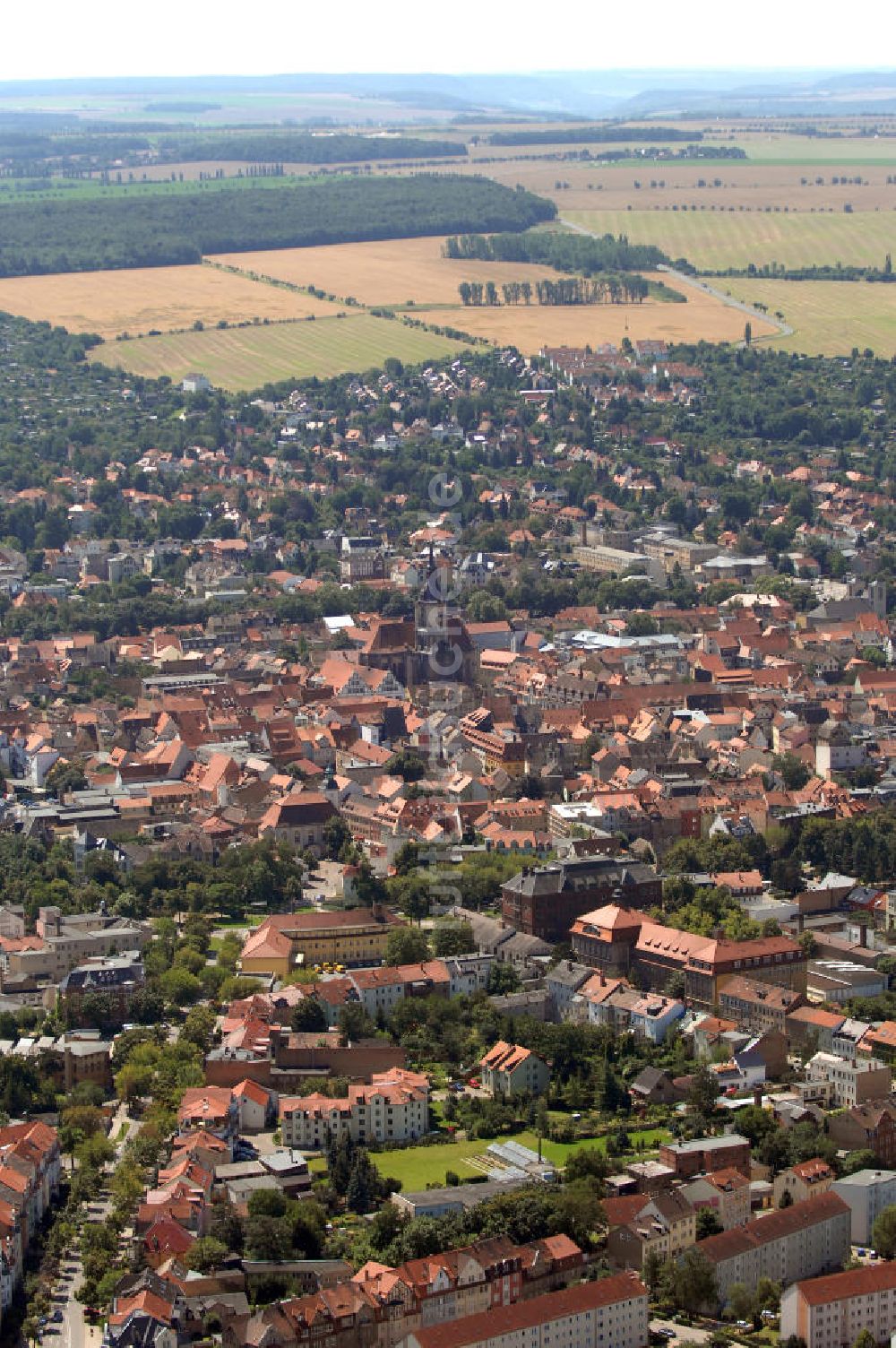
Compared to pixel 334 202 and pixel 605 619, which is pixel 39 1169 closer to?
pixel 605 619

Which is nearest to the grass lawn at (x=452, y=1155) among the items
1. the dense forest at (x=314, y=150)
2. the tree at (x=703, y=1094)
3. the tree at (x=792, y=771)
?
the tree at (x=703, y=1094)

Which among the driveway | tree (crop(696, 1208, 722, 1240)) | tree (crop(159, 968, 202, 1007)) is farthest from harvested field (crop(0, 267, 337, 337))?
the driveway

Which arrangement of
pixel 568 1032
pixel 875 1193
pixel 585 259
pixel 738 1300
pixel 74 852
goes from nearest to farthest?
pixel 738 1300 → pixel 875 1193 → pixel 568 1032 → pixel 74 852 → pixel 585 259

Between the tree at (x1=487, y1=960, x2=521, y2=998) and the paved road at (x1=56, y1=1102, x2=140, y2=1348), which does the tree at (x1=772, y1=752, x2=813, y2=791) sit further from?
the paved road at (x1=56, y1=1102, x2=140, y2=1348)

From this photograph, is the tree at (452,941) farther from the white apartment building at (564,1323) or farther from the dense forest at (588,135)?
the dense forest at (588,135)

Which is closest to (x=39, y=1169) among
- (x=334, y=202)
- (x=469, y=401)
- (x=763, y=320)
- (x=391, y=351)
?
(x=469, y=401)

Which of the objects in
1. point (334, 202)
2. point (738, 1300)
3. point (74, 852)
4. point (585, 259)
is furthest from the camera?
point (334, 202)

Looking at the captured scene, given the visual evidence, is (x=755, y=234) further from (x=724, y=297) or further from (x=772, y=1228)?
(x=772, y=1228)

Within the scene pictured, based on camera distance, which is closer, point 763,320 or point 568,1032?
point 568,1032
